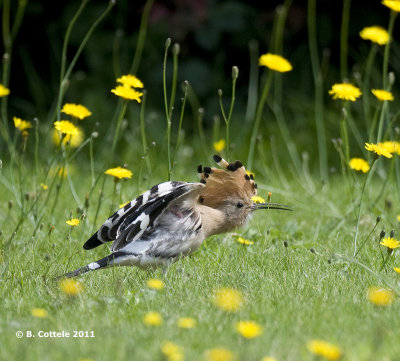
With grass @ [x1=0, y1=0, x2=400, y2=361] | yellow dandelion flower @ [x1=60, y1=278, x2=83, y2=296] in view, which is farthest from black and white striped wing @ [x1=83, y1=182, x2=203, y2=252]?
yellow dandelion flower @ [x1=60, y1=278, x2=83, y2=296]

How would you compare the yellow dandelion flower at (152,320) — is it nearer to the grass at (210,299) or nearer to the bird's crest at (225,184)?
the grass at (210,299)

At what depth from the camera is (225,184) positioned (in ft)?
11.9

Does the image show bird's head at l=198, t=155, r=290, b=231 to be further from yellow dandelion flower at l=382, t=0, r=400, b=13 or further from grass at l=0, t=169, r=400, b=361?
yellow dandelion flower at l=382, t=0, r=400, b=13

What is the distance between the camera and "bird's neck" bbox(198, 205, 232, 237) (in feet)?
11.5

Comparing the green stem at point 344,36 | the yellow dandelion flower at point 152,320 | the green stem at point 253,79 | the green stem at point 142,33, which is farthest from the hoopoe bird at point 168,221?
the green stem at point 253,79

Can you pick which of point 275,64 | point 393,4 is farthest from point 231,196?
point 393,4

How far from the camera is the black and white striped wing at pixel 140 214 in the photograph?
3234 mm

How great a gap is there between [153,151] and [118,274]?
2.81 meters

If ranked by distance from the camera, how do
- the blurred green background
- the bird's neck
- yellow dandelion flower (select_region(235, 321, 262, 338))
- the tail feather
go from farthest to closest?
1. the blurred green background
2. the bird's neck
3. the tail feather
4. yellow dandelion flower (select_region(235, 321, 262, 338))

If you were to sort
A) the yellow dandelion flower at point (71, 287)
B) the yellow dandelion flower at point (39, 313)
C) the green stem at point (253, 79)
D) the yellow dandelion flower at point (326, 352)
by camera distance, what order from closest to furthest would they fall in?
the yellow dandelion flower at point (326, 352), the yellow dandelion flower at point (39, 313), the yellow dandelion flower at point (71, 287), the green stem at point (253, 79)

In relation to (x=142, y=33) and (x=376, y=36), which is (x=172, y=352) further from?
(x=142, y=33)

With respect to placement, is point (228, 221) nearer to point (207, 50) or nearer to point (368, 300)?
point (368, 300)

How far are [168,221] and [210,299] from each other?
560 millimetres

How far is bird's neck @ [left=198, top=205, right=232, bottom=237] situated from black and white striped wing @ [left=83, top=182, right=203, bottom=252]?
27cm
